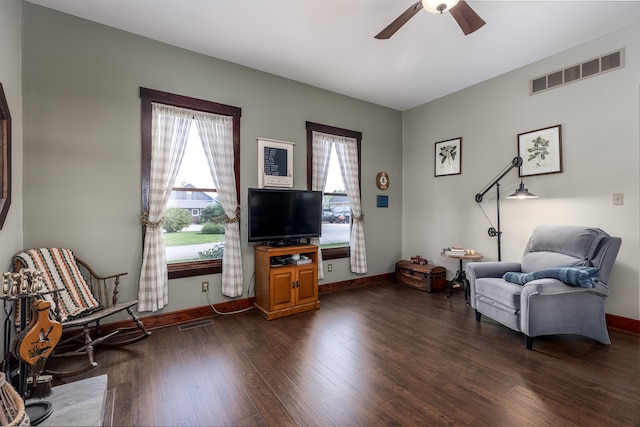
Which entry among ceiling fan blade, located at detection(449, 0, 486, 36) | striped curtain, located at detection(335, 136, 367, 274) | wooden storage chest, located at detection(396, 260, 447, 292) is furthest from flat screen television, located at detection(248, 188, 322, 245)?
ceiling fan blade, located at detection(449, 0, 486, 36)

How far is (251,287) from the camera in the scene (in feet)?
12.1

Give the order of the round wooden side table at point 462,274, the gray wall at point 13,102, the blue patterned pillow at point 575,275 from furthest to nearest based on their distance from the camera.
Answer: the round wooden side table at point 462,274 → the blue patterned pillow at point 575,275 → the gray wall at point 13,102

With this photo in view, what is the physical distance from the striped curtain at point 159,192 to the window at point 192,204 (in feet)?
0.23

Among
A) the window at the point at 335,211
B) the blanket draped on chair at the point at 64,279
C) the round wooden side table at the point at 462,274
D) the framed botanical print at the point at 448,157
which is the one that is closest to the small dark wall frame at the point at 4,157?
the blanket draped on chair at the point at 64,279

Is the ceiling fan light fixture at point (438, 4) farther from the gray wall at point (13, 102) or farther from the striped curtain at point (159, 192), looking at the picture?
the gray wall at point (13, 102)

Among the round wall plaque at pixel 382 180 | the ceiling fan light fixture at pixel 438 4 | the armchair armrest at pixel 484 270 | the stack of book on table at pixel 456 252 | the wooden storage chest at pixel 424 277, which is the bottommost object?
the wooden storage chest at pixel 424 277

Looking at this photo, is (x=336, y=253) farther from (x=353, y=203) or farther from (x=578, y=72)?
(x=578, y=72)

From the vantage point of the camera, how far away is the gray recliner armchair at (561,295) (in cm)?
250

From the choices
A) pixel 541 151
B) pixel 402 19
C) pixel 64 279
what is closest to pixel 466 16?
pixel 402 19

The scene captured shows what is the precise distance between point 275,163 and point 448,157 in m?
2.86

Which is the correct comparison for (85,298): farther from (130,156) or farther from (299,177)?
(299,177)

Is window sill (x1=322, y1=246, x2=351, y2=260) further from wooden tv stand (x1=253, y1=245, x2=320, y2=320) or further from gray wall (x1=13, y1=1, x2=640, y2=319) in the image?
wooden tv stand (x1=253, y1=245, x2=320, y2=320)

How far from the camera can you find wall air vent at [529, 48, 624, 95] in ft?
9.85

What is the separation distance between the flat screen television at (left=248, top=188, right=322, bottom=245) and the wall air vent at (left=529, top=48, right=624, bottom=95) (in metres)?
3.13
